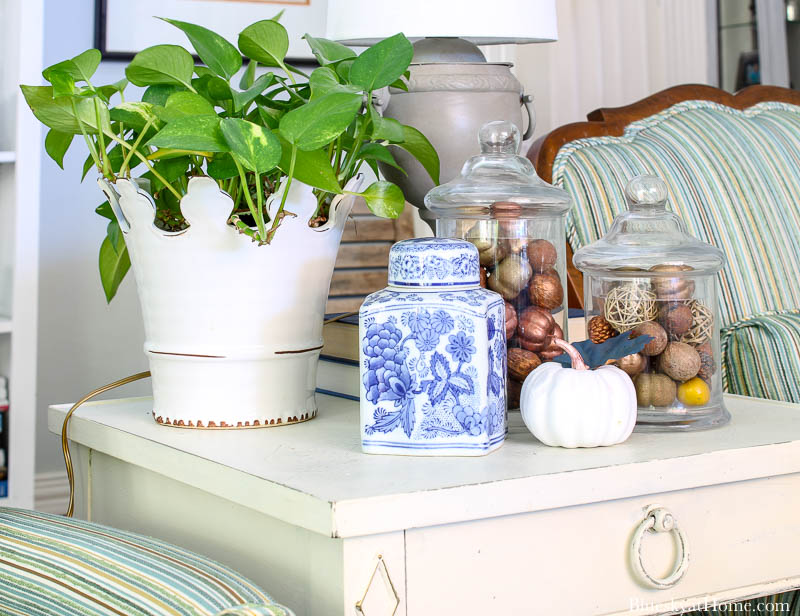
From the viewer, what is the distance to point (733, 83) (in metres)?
2.79

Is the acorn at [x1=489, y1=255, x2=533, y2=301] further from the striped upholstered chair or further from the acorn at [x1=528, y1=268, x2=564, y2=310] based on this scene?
the striped upholstered chair

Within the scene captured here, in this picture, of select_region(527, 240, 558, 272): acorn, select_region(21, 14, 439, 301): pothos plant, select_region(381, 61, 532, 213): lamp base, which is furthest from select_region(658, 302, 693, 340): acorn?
select_region(381, 61, 532, 213): lamp base

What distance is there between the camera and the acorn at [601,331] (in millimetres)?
842

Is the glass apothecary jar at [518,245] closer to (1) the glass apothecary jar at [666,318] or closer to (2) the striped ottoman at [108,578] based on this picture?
(1) the glass apothecary jar at [666,318]

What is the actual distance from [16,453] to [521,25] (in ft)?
3.51

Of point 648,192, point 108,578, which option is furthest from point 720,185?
point 108,578

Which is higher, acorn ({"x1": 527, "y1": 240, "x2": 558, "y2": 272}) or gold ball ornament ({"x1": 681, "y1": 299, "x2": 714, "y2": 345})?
acorn ({"x1": 527, "y1": 240, "x2": 558, "y2": 272})

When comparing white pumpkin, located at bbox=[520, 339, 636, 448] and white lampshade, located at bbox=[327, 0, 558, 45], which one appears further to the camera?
white lampshade, located at bbox=[327, 0, 558, 45]

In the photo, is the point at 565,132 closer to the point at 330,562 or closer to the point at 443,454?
the point at 443,454

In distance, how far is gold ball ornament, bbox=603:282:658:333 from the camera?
2.71ft

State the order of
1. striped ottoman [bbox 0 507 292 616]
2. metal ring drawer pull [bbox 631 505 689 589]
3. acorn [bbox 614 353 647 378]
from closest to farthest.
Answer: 1. striped ottoman [bbox 0 507 292 616]
2. metal ring drawer pull [bbox 631 505 689 589]
3. acorn [bbox 614 353 647 378]

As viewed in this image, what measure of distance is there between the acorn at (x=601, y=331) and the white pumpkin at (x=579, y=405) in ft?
0.23

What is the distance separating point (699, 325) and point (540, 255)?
0.14m

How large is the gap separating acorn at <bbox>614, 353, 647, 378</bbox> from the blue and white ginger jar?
13cm
